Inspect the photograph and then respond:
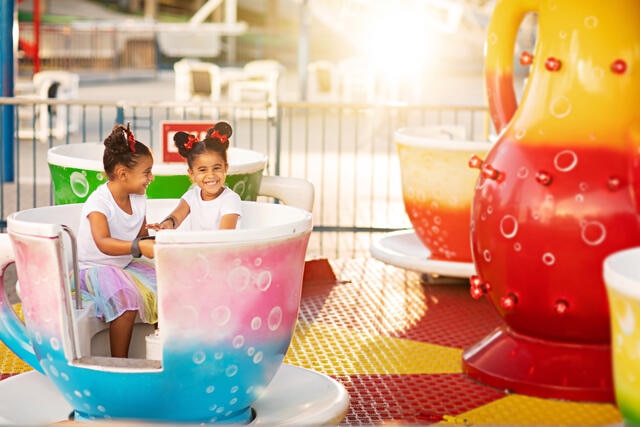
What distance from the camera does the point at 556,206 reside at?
122 inches

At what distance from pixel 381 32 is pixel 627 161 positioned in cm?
1807

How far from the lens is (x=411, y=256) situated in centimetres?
451

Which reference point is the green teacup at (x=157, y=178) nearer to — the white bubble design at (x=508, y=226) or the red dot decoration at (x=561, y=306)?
the white bubble design at (x=508, y=226)

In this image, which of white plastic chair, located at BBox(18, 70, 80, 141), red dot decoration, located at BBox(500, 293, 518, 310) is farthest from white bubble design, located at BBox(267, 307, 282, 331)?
white plastic chair, located at BBox(18, 70, 80, 141)

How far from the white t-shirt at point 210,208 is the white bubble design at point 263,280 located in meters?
0.44

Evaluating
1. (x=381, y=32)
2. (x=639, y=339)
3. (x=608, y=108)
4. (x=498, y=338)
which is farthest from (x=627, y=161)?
(x=381, y=32)

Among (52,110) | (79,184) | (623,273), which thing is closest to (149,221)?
(79,184)

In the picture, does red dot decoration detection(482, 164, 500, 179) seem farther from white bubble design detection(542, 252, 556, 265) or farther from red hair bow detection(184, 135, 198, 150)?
red hair bow detection(184, 135, 198, 150)

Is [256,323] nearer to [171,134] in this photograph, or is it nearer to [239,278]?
[239,278]

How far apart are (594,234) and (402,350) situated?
3.06ft

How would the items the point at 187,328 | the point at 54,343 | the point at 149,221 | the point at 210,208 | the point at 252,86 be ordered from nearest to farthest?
the point at 187,328, the point at 54,343, the point at 210,208, the point at 149,221, the point at 252,86

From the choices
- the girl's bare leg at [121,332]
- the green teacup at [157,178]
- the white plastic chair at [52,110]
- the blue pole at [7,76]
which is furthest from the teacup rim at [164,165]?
the white plastic chair at [52,110]

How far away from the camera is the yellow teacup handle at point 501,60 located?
3.39m

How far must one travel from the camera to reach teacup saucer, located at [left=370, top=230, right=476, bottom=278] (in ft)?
14.2
